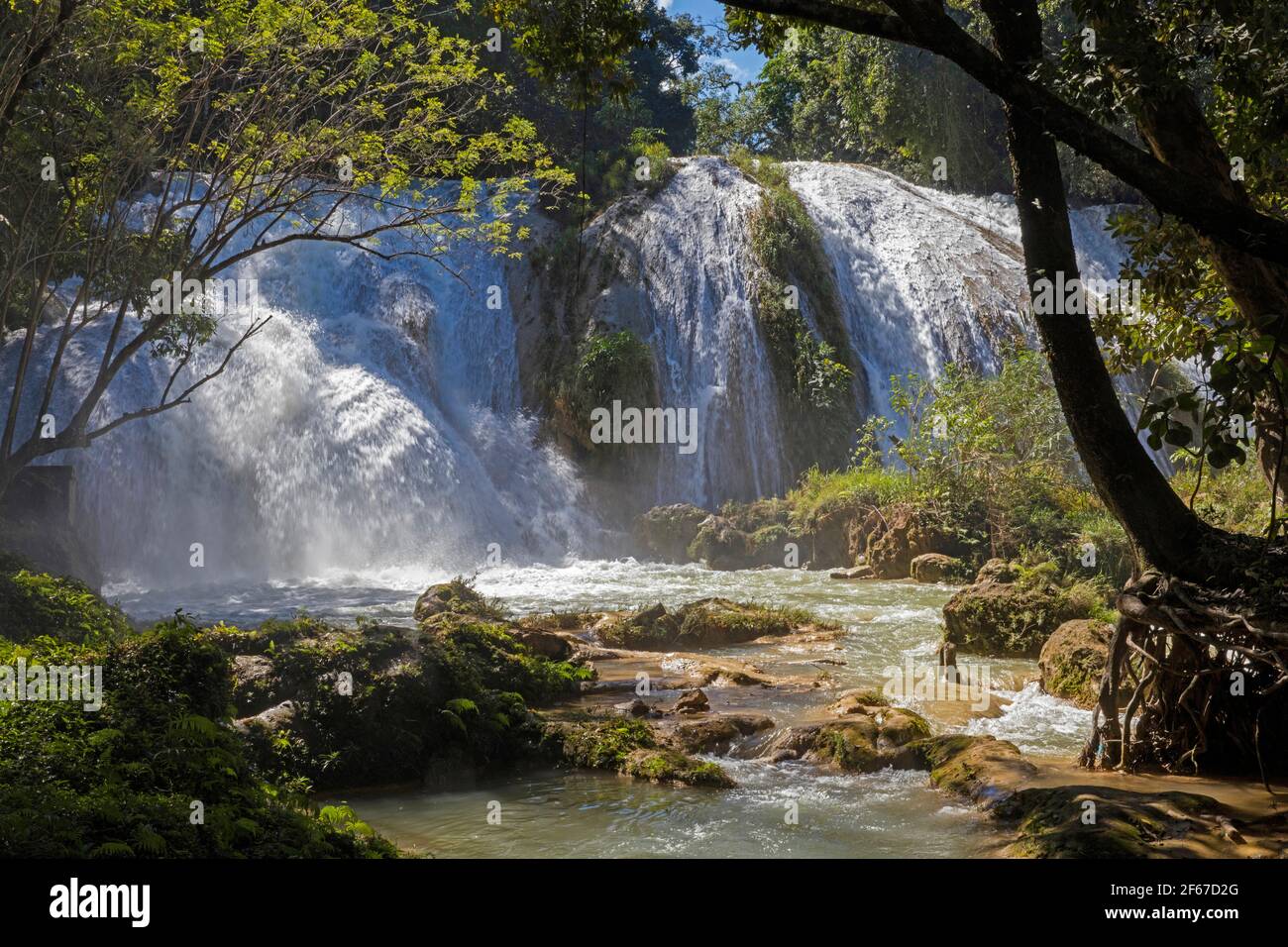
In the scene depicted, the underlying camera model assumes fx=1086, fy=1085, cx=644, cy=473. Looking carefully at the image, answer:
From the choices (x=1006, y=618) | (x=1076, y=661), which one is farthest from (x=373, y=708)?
(x=1006, y=618)

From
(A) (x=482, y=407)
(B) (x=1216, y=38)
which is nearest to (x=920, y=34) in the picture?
(B) (x=1216, y=38)

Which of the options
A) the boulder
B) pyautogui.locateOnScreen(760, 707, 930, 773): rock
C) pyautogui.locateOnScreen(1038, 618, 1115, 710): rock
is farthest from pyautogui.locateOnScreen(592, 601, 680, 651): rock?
the boulder

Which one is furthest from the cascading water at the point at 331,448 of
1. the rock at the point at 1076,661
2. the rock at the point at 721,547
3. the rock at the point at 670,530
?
the rock at the point at 1076,661

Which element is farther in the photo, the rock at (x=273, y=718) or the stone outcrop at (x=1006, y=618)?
Answer: the stone outcrop at (x=1006, y=618)

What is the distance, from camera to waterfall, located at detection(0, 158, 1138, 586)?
62.2 feet

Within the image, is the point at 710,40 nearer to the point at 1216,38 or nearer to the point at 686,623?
the point at 686,623

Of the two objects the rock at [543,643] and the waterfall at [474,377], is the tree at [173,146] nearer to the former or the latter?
the rock at [543,643]

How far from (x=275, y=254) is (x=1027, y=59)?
20492 mm

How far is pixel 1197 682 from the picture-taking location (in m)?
6.01

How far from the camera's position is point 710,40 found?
45.7 metres

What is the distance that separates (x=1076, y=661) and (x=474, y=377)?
56.9ft

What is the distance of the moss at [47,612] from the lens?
9000 mm

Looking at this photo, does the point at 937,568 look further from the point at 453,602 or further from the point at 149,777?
the point at 149,777

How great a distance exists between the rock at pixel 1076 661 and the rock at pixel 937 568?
7.09 metres
